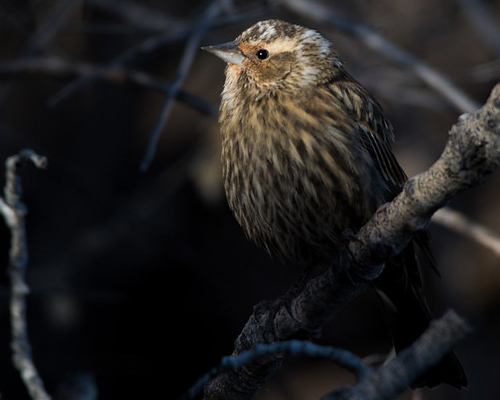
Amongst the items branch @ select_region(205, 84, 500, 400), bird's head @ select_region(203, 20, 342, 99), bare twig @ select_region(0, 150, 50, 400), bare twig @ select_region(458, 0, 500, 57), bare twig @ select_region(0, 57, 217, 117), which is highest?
bare twig @ select_region(0, 57, 217, 117)

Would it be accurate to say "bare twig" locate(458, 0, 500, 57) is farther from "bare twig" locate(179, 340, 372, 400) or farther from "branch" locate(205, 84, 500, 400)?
"bare twig" locate(179, 340, 372, 400)

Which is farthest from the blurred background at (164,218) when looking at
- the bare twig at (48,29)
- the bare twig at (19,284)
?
the bare twig at (19,284)

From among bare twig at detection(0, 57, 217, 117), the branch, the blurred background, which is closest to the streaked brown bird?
the branch

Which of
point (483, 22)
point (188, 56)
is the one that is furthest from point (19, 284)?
point (483, 22)

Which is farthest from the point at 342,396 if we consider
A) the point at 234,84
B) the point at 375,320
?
the point at 375,320

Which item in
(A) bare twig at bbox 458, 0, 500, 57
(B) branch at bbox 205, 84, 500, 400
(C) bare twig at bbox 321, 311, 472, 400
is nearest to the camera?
(C) bare twig at bbox 321, 311, 472, 400

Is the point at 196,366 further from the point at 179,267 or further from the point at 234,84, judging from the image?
the point at 234,84

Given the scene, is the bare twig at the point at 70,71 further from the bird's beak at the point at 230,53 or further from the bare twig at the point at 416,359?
the bare twig at the point at 416,359

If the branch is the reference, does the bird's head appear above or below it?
above
